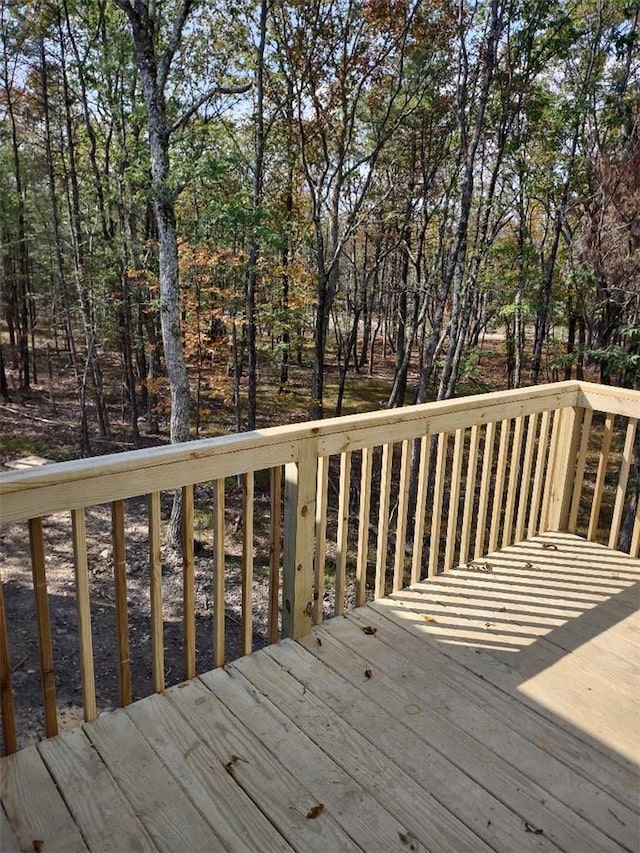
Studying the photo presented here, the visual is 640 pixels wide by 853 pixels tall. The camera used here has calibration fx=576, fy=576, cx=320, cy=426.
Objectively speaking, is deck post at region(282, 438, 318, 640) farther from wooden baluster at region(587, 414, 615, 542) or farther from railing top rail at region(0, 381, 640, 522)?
wooden baluster at region(587, 414, 615, 542)

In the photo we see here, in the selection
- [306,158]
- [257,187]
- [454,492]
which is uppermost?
[306,158]

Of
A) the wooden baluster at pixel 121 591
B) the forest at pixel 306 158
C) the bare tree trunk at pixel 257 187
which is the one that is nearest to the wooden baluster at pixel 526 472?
the wooden baluster at pixel 121 591

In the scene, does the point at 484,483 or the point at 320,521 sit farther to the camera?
the point at 484,483

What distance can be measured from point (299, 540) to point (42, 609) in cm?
91

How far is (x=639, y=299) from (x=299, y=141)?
22.3 ft

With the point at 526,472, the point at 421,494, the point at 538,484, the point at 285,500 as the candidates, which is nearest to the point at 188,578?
the point at 285,500

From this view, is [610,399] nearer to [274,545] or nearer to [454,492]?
[454,492]

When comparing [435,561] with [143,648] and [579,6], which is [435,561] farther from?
[579,6]

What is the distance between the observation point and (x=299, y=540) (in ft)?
7.12

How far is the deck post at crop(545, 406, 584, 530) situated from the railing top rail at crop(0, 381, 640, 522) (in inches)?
12.4

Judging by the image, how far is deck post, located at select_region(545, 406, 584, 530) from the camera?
3.24 meters

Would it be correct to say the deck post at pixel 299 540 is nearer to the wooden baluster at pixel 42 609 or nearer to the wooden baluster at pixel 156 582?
the wooden baluster at pixel 156 582

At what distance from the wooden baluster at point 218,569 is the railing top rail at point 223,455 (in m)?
0.09

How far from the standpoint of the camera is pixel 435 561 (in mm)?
2764
